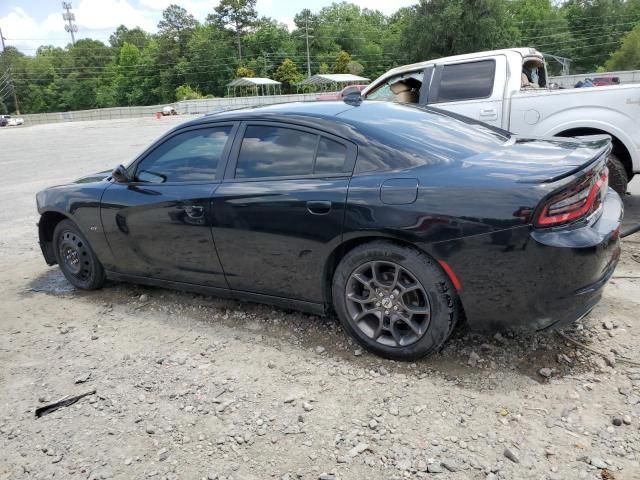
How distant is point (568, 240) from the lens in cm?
265

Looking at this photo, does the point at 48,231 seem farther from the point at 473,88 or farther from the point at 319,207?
the point at 473,88

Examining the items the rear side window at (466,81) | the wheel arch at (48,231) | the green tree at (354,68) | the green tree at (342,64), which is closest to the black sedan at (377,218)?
the wheel arch at (48,231)

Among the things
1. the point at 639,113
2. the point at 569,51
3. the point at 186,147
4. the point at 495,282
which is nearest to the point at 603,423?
the point at 495,282

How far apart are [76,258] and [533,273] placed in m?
3.95

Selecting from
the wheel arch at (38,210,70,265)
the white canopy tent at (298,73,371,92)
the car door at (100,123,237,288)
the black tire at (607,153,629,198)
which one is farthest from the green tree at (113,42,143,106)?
the black tire at (607,153,629,198)

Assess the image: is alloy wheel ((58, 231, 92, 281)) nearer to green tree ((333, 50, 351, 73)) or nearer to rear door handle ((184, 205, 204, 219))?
rear door handle ((184, 205, 204, 219))

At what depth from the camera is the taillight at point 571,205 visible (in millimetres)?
2625

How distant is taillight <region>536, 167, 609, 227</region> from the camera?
262 cm

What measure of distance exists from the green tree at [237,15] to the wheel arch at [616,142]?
99.5 m

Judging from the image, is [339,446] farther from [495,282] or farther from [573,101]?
[573,101]

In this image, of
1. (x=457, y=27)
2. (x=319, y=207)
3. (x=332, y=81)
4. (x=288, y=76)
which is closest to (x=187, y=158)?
(x=319, y=207)

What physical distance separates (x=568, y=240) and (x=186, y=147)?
2.74 meters

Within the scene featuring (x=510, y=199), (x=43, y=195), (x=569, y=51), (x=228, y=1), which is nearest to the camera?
(x=510, y=199)

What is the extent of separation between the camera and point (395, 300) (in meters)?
3.05
